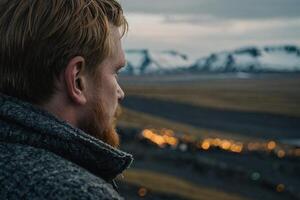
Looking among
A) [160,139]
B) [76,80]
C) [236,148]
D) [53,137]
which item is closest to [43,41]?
[76,80]

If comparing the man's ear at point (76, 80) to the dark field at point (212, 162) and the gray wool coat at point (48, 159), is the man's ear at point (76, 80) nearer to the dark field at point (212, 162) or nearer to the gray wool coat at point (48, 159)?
the gray wool coat at point (48, 159)

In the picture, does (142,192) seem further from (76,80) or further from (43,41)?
(43,41)

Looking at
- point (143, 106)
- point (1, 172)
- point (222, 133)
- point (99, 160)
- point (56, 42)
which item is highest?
point (56, 42)

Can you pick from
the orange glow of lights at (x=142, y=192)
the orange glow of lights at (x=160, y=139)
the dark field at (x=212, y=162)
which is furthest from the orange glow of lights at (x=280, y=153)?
the orange glow of lights at (x=142, y=192)

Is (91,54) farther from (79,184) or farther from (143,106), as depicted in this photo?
(143,106)

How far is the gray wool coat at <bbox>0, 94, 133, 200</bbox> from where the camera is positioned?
7.29ft

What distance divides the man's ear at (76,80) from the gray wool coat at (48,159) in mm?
174

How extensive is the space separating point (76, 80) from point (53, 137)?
13.3 inches

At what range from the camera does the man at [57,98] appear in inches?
89.8

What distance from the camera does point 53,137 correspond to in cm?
243

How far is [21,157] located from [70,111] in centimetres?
42

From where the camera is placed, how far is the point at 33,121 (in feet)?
8.00

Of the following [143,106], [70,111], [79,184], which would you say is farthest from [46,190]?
[143,106]

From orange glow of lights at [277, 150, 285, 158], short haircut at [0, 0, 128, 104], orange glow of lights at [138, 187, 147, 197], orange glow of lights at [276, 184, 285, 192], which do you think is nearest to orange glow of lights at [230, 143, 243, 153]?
orange glow of lights at [277, 150, 285, 158]
